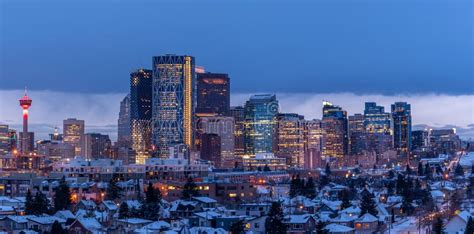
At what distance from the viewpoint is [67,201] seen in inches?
3556

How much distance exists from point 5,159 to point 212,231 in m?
127

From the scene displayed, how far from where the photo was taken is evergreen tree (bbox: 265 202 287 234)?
67.5 meters

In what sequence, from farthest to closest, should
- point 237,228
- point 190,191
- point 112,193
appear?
point 112,193 < point 190,191 < point 237,228

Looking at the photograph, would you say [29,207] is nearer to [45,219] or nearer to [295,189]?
[45,219]

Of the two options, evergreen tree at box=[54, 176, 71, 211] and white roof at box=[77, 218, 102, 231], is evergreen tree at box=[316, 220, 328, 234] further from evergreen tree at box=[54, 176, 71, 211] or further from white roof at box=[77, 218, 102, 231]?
evergreen tree at box=[54, 176, 71, 211]

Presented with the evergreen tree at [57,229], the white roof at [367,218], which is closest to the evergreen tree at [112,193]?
the white roof at [367,218]

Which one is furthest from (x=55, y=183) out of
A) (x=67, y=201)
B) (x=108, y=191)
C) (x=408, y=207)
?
(x=408, y=207)

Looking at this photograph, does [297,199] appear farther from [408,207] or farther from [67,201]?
[67,201]

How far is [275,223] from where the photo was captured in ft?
222

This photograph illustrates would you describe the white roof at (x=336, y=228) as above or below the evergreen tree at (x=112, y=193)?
below

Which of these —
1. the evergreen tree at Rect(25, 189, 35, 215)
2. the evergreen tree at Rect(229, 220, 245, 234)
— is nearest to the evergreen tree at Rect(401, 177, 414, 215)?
the evergreen tree at Rect(229, 220, 245, 234)

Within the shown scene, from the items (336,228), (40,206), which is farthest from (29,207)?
(336,228)

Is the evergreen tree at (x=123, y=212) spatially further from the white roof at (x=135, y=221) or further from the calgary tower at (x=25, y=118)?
the calgary tower at (x=25, y=118)

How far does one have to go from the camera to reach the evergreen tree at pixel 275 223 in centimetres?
6750
